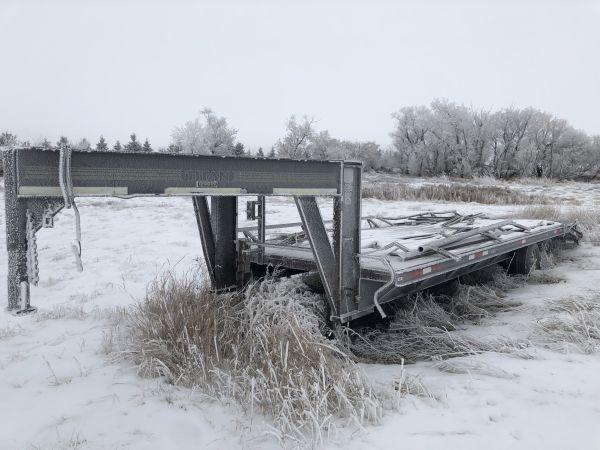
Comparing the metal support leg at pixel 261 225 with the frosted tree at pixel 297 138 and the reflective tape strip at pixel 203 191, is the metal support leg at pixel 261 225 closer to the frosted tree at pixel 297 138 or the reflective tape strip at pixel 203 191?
the reflective tape strip at pixel 203 191

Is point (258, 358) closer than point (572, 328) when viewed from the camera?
Yes

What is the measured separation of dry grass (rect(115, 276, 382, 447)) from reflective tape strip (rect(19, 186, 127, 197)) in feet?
4.09

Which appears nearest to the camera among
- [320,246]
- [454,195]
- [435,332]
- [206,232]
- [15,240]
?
[15,240]

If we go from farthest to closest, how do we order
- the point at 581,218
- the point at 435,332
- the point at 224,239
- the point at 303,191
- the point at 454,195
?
the point at 454,195, the point at 581,218, the point at 224,239, the point at 435,332, the point at 303,191

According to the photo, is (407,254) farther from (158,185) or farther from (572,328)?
(158,185)

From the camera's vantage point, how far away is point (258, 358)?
3549 millimetres

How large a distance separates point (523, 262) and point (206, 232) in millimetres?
4632

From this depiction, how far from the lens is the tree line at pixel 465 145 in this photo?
42.4 m

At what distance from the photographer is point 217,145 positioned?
148 ft

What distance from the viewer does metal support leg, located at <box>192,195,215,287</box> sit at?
16.9 ft

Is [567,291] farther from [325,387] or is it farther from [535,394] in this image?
[325,387]

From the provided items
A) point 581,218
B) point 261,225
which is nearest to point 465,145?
point 581,218

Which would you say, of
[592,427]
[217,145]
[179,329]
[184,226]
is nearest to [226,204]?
[179,329]

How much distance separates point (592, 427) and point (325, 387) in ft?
4.90
